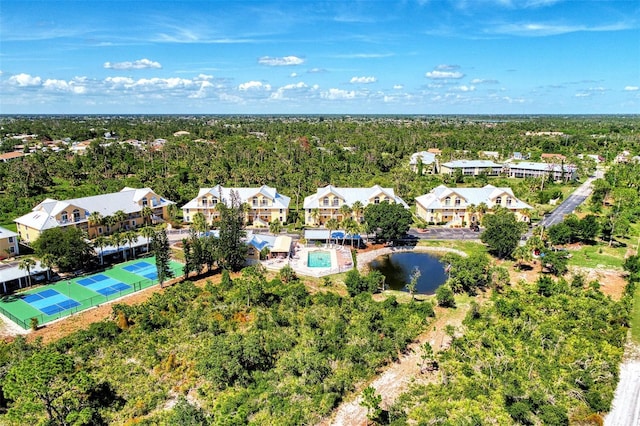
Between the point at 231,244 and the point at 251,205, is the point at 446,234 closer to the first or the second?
the point at 251,205

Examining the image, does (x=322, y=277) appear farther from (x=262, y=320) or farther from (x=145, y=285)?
(x=145, y=285)

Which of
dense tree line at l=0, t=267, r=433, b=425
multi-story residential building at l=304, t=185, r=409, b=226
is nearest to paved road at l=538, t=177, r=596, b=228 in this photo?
multi-story residential building at l=304, t=185, r=409, b=226

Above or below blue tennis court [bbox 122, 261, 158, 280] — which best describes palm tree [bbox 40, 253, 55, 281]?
above

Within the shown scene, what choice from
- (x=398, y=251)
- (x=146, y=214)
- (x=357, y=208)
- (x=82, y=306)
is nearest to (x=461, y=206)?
(x=398, y=251)

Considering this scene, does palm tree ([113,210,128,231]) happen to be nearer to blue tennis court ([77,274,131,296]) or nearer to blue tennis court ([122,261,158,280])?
blue tennis court ([122,261,158,280])

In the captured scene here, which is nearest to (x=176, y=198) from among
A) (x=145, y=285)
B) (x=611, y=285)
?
(x=145, y=285)

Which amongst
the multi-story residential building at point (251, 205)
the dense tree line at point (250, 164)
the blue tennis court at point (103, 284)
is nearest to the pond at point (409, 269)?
the multi-story residential building at point (251, 205)
